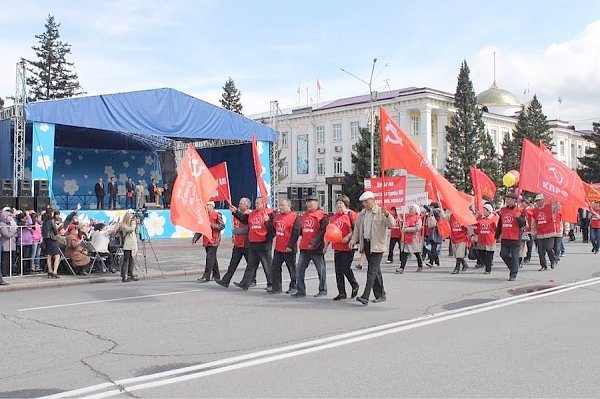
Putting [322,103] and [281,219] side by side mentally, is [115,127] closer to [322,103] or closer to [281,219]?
[281,219]

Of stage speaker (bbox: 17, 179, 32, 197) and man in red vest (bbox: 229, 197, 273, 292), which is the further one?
stage speaker (bbox: 17, 179, 32, 197)

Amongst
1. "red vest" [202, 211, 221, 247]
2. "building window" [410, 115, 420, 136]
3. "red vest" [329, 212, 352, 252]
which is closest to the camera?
"red vest" [329, 212, 352, 252]

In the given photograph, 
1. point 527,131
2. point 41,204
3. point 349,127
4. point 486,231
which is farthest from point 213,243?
point 527,131

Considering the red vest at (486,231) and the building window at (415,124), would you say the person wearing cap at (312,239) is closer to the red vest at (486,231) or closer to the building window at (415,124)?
the red vest at (486,231)

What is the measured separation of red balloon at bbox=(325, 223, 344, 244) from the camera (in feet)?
33.3

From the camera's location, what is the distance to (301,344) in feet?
23.8

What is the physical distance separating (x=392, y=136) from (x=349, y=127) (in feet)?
177

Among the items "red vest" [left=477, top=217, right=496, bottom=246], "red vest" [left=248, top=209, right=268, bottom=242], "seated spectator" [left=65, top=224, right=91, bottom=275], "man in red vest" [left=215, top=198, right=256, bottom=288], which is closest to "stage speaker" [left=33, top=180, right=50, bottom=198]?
"seated spectator" [left=65, top=224, right=91, bottom=275]

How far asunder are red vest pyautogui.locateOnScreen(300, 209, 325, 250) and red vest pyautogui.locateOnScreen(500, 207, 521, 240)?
5.06 metres

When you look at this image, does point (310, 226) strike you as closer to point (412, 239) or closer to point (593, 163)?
point (412, 239)

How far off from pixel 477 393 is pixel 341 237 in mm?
5250

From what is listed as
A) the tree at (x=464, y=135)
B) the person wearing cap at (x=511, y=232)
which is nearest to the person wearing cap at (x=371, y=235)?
the person wearing cap at (x=511, y=232)

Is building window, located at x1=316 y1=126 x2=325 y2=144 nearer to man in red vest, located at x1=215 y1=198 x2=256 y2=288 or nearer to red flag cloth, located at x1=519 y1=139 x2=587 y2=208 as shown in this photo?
red flag cloth, located at x1=519 y1=139 x2=587 y2=208

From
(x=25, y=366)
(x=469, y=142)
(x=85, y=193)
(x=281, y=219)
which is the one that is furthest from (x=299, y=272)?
(x=469, y=142)
